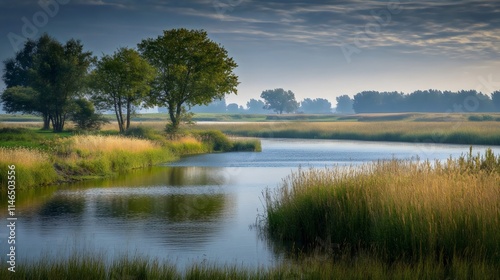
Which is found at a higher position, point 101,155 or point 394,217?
point 394,217

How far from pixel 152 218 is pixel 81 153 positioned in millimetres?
16091

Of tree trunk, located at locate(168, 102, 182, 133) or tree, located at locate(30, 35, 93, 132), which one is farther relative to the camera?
tree, located at locate(30, 35, 93, 132)

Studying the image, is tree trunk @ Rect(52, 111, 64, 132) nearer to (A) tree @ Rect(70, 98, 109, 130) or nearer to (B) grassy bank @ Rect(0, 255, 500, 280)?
(A) tree @ Rect(70, 98, 109, 130)

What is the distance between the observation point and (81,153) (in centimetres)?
3516

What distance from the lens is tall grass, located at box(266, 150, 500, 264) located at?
12.9 metres

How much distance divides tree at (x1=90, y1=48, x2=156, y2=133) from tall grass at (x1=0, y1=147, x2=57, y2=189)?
26.8 meters

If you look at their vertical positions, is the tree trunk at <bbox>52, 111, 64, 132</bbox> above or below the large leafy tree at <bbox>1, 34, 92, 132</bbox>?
below

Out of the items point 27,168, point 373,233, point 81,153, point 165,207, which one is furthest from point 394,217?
point 81,153

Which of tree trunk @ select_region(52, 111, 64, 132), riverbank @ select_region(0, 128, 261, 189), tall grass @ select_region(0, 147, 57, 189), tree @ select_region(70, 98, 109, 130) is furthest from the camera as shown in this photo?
tree trunk @ select_region(52, 111, 64, 132)

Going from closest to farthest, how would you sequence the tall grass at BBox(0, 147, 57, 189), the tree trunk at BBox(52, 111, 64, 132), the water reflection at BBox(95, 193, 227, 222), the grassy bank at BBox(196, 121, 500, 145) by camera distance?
the water reflection at BBox(95, 193, 227, 222) → the tall grass at BBox(0, 147, 57, 189) → the tree trunk at BBox(52, 111, 64, 132) → the grassy bank at BBox(196, 121, 500, 145)

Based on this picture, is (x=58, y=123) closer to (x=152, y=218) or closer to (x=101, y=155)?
(x=101, y=155)

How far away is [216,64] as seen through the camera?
2343 inches

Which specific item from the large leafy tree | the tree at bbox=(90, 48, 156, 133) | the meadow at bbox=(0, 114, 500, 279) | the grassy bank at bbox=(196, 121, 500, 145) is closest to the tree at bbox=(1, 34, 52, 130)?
the large leafy tree

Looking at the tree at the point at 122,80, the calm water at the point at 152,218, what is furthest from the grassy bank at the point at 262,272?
the tree at the point at 122,80
